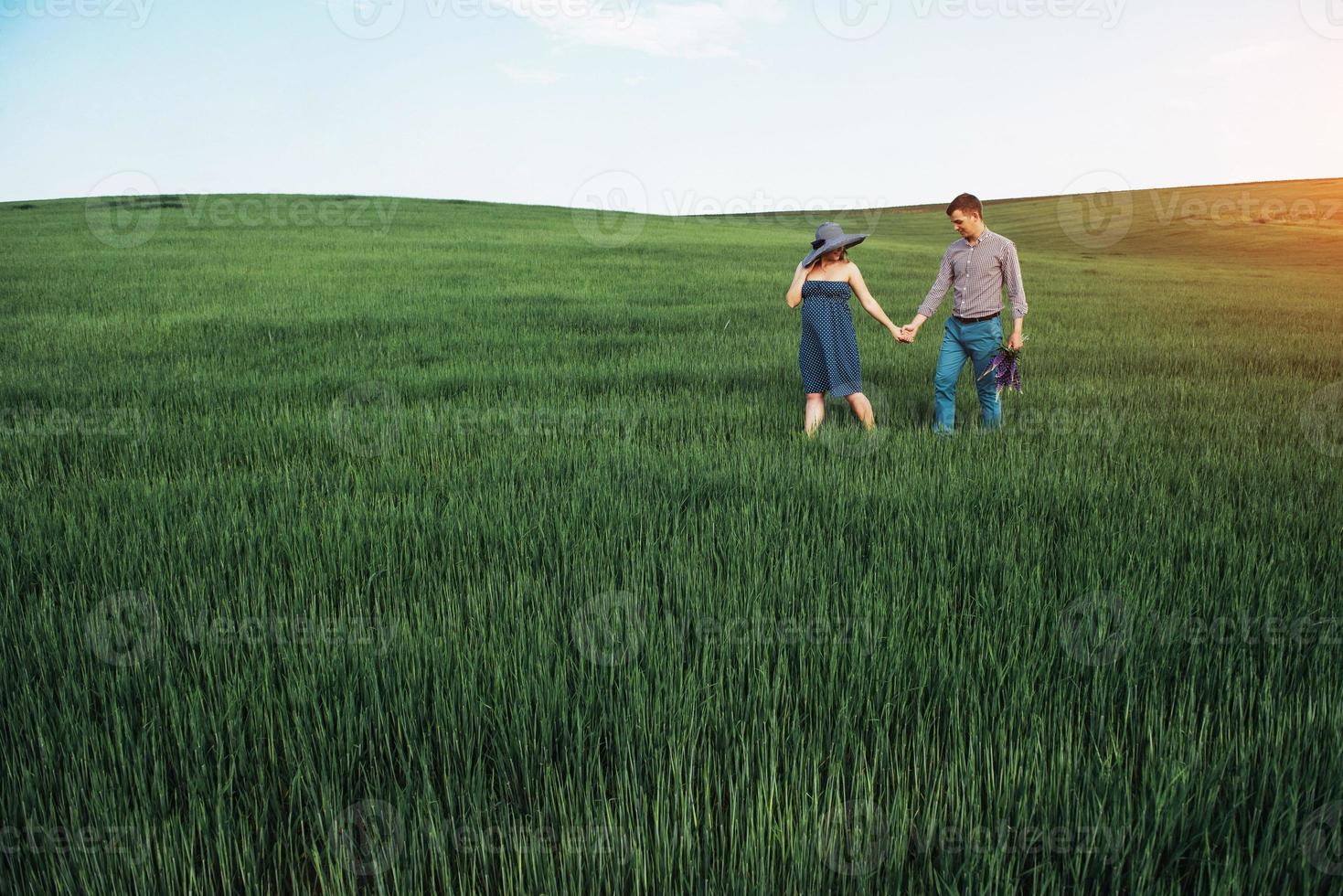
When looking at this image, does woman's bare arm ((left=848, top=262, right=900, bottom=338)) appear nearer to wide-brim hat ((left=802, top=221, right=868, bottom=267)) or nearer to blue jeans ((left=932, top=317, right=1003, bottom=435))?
wide-brim hat ((left=802, top=221, right=868, bottom=267))

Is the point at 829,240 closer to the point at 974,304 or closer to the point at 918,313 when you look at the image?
the point at 918,313

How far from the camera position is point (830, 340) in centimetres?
603

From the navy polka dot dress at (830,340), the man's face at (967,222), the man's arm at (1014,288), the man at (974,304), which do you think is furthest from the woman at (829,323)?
the man's arm at (1014,288)

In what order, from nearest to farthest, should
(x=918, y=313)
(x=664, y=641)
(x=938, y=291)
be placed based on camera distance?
1. (x=664, y=641)
2. (x=918, y=313)
3. (x=938, y=291)

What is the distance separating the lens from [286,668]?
8.10 feet

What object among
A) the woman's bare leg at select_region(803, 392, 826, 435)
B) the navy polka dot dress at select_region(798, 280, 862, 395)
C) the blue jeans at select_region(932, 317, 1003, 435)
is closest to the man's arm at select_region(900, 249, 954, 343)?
the blue jeans at select_region(932, 317, 1003, 435)

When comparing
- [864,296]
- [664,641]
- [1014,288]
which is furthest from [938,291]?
[664,641]

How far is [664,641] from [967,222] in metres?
4.78

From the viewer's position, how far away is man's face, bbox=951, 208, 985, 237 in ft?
19.4

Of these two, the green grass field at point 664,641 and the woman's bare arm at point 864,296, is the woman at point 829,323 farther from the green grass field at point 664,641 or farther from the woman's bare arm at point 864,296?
the green grass field at point 664,641

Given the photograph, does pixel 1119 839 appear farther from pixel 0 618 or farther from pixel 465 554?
pixel 0 618

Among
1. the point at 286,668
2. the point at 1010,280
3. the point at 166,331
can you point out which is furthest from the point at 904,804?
the point at 166,331

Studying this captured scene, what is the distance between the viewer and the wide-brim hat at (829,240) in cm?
572

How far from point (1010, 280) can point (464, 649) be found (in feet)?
17.5
